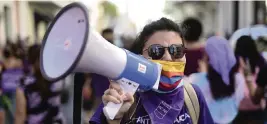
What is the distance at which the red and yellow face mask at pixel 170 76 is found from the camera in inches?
84.0

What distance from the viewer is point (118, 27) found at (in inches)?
504

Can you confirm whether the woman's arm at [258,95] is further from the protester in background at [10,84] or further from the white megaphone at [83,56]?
the white megaphone at [83,56]

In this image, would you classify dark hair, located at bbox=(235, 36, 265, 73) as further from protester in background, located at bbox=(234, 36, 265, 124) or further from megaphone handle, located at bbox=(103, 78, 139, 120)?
megaphone handle, located at bbox=(103, 78, 139, 120)

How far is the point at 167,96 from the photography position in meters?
2.20

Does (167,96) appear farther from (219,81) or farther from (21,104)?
(21,104)

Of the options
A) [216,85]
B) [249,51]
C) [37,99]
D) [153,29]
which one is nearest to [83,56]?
[153,29]

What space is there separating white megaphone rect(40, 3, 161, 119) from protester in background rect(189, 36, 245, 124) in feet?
7.92

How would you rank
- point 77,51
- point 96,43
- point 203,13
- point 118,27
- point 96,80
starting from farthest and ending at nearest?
1. point 203,13
2. point 118,27
3. point 96,80
4. point 96,43
5. point 77,51

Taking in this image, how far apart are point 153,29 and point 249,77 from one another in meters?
2.68

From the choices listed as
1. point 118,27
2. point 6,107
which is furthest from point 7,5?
point 6,107

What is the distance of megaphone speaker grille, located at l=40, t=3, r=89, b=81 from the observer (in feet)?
5.71

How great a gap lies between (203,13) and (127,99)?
2879 centimetres

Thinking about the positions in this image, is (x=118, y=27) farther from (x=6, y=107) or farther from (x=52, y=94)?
(x=52, y=94)

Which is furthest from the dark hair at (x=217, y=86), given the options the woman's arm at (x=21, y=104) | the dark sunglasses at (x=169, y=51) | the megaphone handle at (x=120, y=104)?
the megaphone handle at (x=120, y=104)
